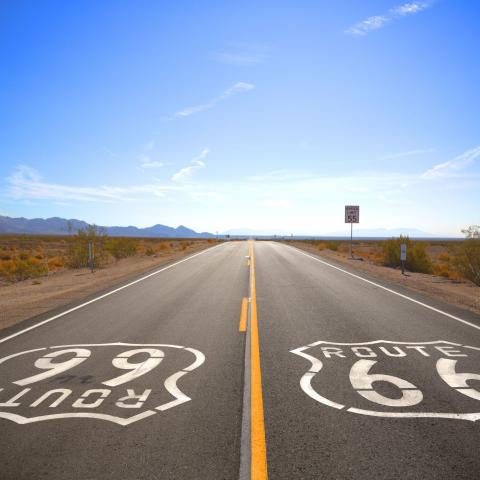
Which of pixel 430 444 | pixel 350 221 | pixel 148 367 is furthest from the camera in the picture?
pixel 350 221

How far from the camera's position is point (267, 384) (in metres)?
5.04

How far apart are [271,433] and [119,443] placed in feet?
4.62

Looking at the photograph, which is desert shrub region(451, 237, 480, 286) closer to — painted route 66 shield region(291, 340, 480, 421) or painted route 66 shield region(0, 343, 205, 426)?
painted route 66 shield region(291, 340, 480, 421)

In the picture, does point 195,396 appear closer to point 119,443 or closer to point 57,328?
point 119,443

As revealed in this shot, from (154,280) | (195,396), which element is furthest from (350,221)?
(195,396)

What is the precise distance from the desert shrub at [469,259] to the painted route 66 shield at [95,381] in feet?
49.2

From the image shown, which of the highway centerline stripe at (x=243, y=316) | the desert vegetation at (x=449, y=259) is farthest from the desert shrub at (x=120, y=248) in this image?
the highway centerline stripe at (x=243, y=316)

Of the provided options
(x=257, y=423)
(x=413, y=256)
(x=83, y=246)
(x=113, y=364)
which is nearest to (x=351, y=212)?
(x=413, y=256)

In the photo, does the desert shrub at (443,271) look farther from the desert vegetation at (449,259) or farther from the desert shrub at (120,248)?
the desert shrub at (120,248)

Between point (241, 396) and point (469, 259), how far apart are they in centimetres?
1600

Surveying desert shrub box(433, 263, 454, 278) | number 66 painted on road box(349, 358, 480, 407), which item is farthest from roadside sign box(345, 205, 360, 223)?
number 66 painted on road box(349, 358, 480, 407)

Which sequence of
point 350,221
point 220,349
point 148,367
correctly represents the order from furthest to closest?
point 350,221 → point 220,349 → point 148,367

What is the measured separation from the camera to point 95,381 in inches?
203

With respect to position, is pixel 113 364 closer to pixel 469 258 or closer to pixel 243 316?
pixel 243 316
